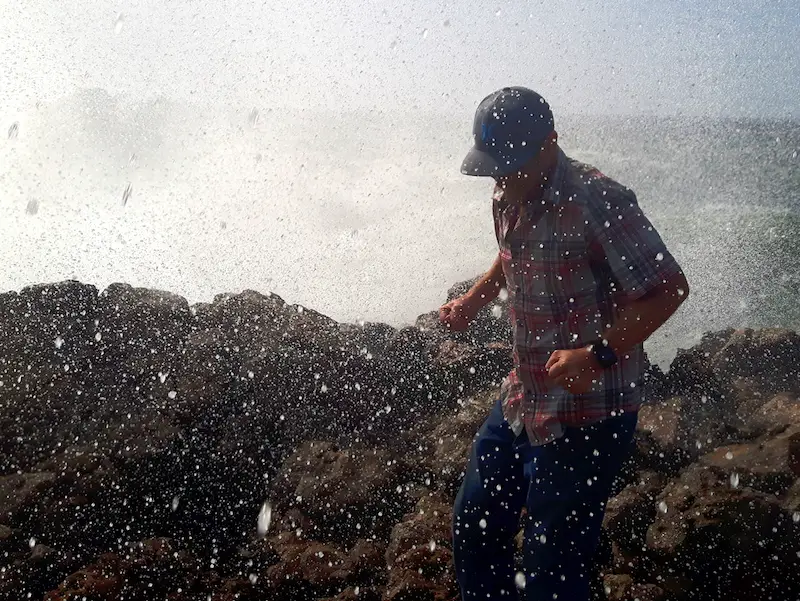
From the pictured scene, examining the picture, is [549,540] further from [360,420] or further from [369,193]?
[369,193]

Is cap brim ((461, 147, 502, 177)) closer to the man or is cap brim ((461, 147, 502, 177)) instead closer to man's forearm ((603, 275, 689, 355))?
the man

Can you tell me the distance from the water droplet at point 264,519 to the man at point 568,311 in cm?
178

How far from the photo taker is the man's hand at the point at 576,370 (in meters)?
2.03

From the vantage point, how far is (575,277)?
7.27ft

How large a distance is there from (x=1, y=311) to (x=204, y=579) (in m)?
2.50

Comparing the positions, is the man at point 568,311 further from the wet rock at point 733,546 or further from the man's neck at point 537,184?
the wet rock at point 733,546

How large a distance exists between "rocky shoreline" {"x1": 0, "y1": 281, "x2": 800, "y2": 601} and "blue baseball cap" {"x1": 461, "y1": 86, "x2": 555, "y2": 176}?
6.18ft

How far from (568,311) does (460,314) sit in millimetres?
709

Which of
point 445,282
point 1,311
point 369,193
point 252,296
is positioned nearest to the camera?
point 1,311

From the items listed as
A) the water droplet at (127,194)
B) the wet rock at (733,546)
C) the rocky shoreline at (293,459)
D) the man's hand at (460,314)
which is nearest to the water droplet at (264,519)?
the rocky shoreline at (293,459)

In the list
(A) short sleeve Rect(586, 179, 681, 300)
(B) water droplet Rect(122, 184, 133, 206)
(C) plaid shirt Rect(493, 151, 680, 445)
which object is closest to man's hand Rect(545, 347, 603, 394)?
(C) plaid shirt Rect(493, 151, 680, 445)

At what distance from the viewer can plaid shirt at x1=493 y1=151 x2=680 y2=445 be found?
209 cm

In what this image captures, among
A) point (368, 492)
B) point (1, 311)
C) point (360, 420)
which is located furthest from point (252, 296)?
point (368, 492)

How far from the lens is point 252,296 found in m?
5.01
